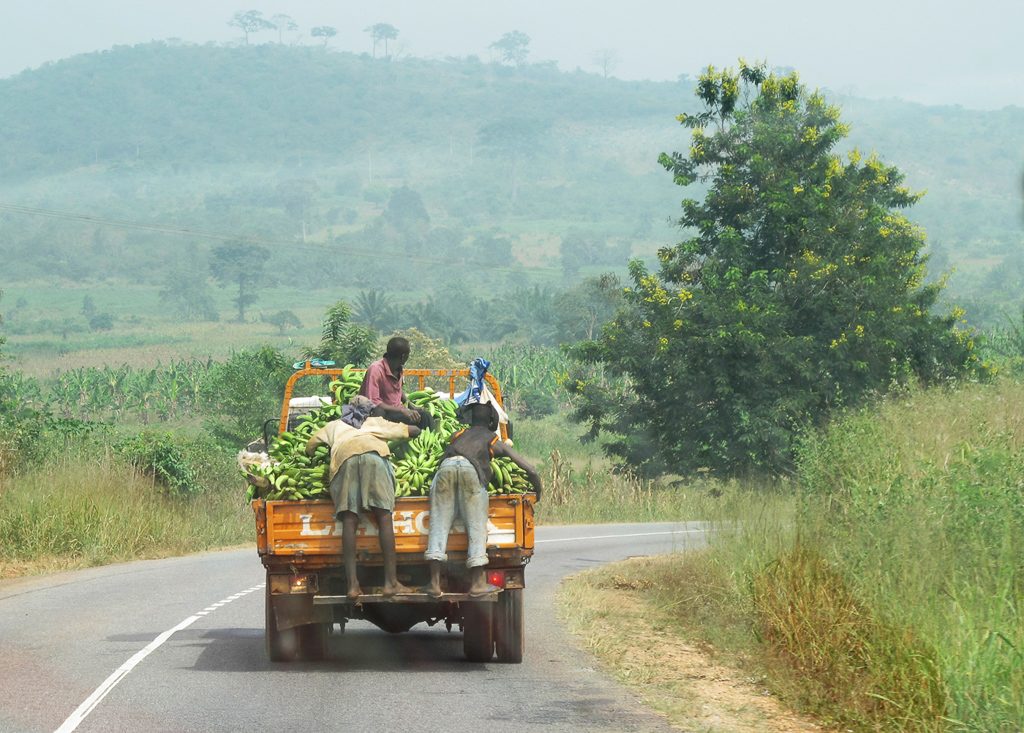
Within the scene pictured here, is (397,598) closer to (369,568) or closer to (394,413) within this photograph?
(369,568)

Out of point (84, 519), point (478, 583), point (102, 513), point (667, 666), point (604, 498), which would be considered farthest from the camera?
point (604, 498)

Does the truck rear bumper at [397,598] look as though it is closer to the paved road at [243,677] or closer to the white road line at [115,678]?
the paved road at [243,677]

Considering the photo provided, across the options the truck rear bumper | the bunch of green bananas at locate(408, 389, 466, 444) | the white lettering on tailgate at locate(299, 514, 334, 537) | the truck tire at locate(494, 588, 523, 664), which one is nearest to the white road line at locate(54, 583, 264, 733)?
the truck rear bumper

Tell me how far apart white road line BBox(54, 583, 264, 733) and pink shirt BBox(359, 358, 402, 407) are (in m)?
2.91

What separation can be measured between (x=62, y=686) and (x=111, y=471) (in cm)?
1661

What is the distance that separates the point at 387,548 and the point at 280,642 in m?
1.46

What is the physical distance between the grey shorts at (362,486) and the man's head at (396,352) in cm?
99

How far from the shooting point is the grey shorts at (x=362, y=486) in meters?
11.8

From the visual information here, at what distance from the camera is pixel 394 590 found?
39.0 ft

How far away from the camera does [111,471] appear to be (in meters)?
27.3

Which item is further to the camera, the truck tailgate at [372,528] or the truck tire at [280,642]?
the truck tire at [280,642]

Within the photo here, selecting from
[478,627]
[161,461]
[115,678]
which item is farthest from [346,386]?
[161,461]

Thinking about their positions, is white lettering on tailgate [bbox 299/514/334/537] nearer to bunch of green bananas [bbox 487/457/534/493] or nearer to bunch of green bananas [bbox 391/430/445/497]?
bunch of green bananas [bbox 391/430/445/497]

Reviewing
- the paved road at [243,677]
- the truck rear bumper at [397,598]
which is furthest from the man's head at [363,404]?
the paved road at [243,677]
